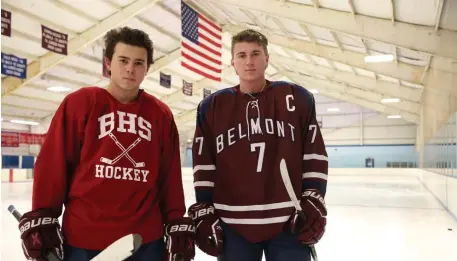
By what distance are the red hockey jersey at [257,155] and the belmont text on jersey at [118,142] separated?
0.27m

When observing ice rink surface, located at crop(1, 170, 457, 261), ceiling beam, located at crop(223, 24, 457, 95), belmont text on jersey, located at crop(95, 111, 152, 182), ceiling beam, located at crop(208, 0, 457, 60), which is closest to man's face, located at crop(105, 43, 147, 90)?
belmont text on jersey, located at crop(95, 111, 152, 182)

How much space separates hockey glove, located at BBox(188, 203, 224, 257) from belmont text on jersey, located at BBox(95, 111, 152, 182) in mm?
257

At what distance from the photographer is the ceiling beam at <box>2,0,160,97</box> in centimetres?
Result: 1224

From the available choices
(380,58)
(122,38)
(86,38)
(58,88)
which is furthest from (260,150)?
(58,88)

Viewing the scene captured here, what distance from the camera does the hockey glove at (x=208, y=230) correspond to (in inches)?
61.7

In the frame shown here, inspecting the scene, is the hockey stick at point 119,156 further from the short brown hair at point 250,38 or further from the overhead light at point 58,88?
the overhead light at point 58,88

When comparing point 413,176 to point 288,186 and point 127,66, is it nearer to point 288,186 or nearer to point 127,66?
point 288,186

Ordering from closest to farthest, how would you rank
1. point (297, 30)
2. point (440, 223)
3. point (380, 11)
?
point (440, 223) → point (380, 11) → point (297, 30)

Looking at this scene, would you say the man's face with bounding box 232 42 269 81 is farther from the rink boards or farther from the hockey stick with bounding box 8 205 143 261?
the rink boards

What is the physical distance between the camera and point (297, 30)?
43.7 ft

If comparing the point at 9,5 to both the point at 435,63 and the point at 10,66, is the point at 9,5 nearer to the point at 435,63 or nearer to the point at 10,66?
the point at 10,66

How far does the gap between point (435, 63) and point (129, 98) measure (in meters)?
11.2

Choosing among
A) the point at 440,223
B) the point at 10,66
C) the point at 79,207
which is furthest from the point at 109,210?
the point at 10,66

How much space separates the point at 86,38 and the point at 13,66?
8.64 ft
